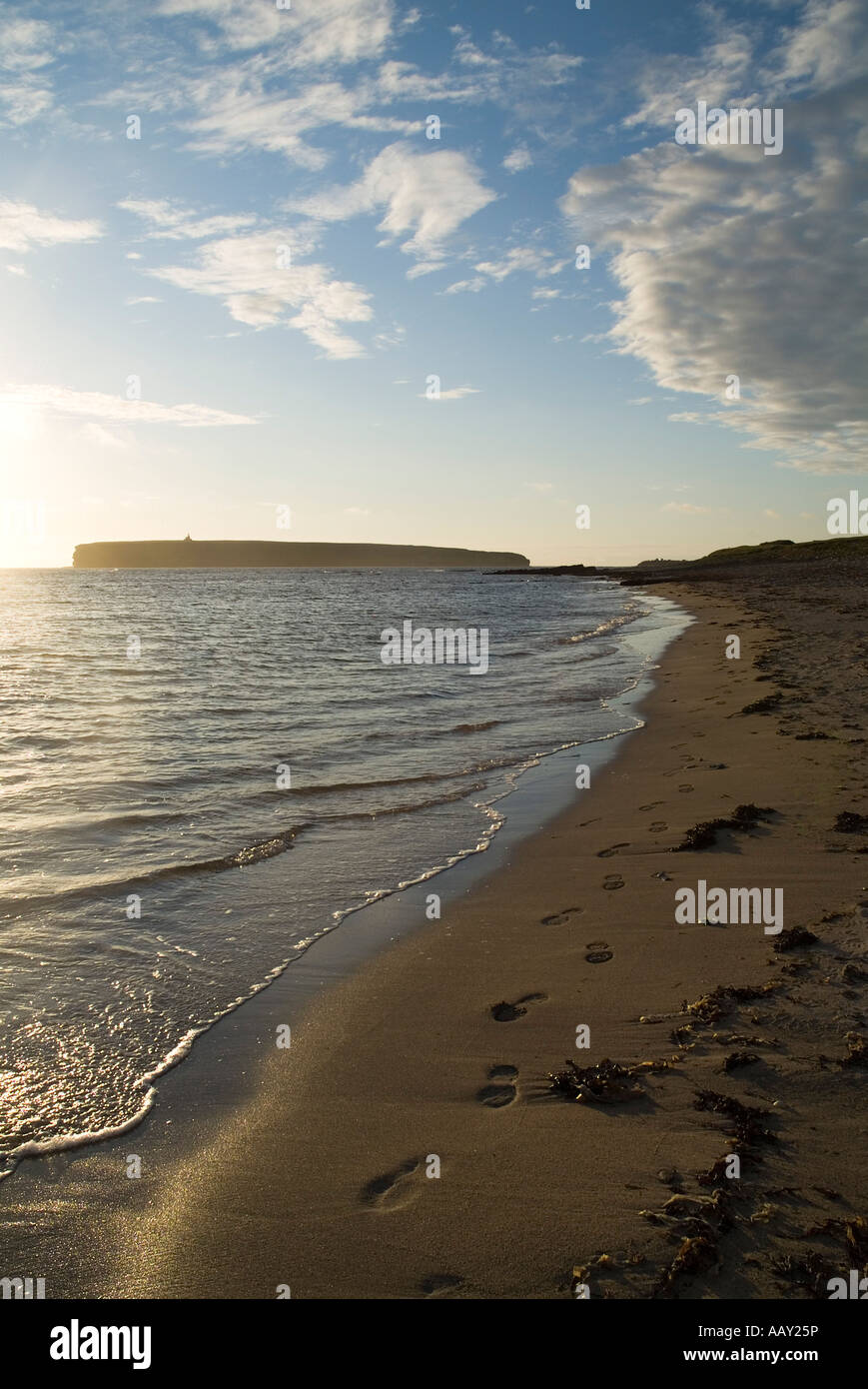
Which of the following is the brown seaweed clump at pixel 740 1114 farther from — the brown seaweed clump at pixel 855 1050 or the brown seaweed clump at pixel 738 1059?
the brown seaweed clump at pixel 855 1050

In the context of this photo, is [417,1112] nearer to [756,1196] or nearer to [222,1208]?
[222,1208]

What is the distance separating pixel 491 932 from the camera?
592 cm

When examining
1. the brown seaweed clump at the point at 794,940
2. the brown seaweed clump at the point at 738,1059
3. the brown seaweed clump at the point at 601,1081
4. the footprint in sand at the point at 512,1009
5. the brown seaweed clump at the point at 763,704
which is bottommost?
the footprint in sand at the point at 512,1009

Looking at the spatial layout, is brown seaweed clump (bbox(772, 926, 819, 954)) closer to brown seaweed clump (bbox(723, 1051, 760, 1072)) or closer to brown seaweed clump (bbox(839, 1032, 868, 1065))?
brown seaweed clump (bbox(839, 1032, 868, 1065))

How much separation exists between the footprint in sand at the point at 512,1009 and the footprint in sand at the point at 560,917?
3.65ft

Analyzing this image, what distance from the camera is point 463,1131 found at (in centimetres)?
362

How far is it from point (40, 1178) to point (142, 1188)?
1.67ft

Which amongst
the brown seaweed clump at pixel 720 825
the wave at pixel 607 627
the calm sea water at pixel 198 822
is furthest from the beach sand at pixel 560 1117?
the wave at pixel 607 627

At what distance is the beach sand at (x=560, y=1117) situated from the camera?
285 cm

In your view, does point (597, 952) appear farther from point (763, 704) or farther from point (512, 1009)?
point (763, 704)

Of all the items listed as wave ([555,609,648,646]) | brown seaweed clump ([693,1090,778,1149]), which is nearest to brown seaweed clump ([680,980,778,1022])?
brown seaweed clump ([693,1090,778,1149])

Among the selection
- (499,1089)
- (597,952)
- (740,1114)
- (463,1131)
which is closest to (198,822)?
(597,952)
